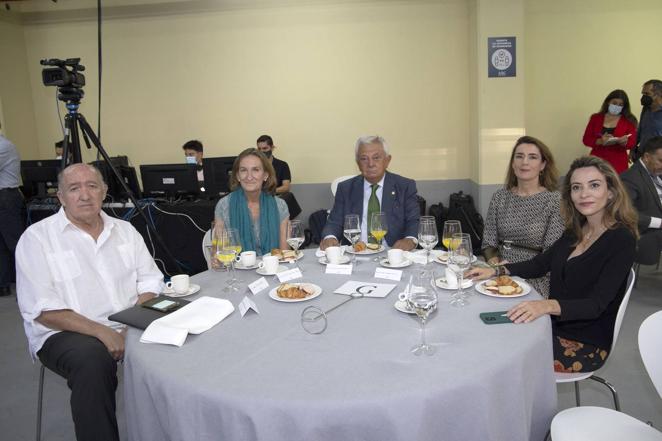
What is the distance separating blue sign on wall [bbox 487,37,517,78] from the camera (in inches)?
202

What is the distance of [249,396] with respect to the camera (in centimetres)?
111

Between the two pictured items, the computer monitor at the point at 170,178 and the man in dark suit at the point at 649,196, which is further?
the computer monitor at the point at 170,178

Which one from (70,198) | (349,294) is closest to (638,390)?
(349,294)

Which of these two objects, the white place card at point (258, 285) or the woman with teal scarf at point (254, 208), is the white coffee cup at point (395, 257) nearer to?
the white place card at point (258, 285)

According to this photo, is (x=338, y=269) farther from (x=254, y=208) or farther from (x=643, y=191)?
(x=643, y=191)

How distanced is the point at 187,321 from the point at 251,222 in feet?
4.27

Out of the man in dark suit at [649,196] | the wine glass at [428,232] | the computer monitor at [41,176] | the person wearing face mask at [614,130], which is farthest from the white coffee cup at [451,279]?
the computer monitor at [41,176]

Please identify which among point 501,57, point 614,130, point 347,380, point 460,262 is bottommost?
point 347,380

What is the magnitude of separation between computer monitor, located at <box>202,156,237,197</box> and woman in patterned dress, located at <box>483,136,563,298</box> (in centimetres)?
262

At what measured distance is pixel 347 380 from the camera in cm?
115

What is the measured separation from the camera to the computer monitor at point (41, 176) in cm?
477

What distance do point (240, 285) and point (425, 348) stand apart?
91 centimetres

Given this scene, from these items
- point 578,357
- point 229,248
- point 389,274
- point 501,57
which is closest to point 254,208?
point 229,248

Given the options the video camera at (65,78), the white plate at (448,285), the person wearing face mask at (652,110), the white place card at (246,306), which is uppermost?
the video camera at (65,78)
